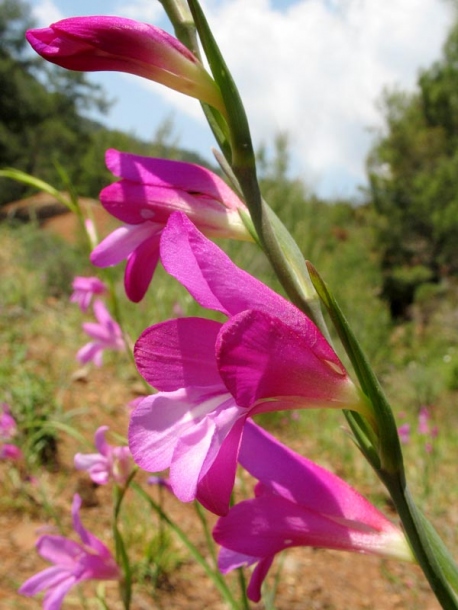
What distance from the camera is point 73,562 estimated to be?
114cm

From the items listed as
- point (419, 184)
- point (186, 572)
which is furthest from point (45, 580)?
point (419, 184)

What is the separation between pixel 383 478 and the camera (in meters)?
0.50

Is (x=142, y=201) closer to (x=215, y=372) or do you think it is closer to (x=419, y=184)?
(x=215, y=372)

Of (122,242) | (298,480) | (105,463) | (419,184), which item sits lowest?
(419,184)

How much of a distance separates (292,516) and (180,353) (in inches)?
9.0

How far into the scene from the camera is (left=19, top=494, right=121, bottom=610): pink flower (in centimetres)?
110

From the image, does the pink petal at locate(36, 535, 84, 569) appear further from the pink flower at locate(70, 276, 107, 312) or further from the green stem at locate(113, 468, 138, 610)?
the pink flower at locate(70, 276, 107, 312)

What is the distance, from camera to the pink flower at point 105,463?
119 centimetres

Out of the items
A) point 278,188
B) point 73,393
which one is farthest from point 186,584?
point 278,188

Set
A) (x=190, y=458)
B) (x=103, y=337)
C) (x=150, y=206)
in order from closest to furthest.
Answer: (x=190, y=458)
(x=150, y=206)
(x=103, y=337)

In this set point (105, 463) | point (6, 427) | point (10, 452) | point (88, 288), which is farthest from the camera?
point (6, 427)

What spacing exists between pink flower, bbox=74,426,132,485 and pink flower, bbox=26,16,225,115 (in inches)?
30.9

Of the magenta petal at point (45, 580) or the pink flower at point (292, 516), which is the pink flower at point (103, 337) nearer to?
the magenta petal at point (45, 580)

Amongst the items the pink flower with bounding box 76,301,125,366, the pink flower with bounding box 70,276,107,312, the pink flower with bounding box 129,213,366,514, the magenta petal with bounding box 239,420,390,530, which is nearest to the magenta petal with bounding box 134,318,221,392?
the pink flower with bounding box 129,213,366,514
